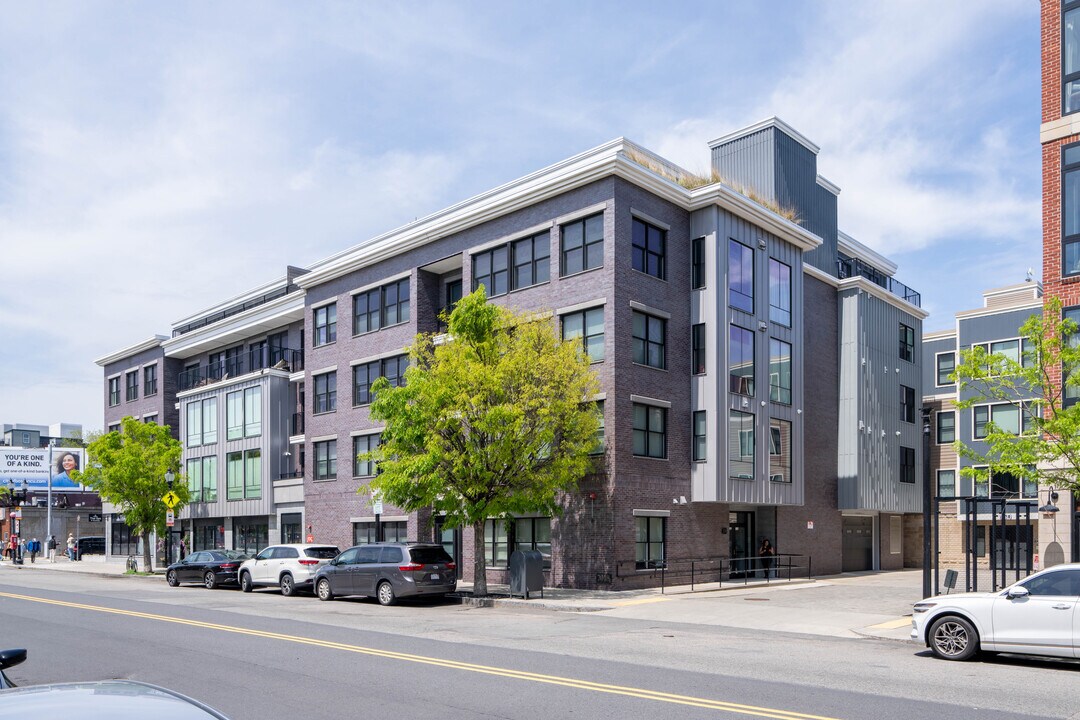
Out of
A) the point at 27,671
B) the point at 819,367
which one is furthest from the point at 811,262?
the point at 27,671

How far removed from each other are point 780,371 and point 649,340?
22.5ft

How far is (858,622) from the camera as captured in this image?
20203 mm

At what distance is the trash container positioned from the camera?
25859 millimetres

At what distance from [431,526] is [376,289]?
1007 centimetres

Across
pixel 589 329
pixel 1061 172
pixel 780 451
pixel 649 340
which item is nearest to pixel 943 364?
pixel 780 451

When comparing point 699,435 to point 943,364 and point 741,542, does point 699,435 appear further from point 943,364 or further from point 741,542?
point 943,364

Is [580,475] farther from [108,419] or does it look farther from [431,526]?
[108,419]

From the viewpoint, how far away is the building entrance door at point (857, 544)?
41188 millimetres

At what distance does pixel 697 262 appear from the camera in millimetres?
32906

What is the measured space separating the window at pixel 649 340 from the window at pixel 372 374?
34.7 feet

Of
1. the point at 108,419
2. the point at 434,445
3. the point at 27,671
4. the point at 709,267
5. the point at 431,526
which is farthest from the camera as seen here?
the point at 108,419

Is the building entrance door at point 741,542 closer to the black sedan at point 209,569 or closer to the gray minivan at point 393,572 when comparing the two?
the gray minivan at point 393,572

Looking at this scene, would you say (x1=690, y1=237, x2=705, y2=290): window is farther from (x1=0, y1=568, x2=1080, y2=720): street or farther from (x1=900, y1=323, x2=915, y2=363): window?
(x1=900, y1=323, x2=915, y2=363): window

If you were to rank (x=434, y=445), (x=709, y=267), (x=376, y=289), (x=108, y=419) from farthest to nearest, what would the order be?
1. (x=108, y=419)
2. (x=376, y=289)
3. (x=709, y=267)
4. (x=434, y=445)
